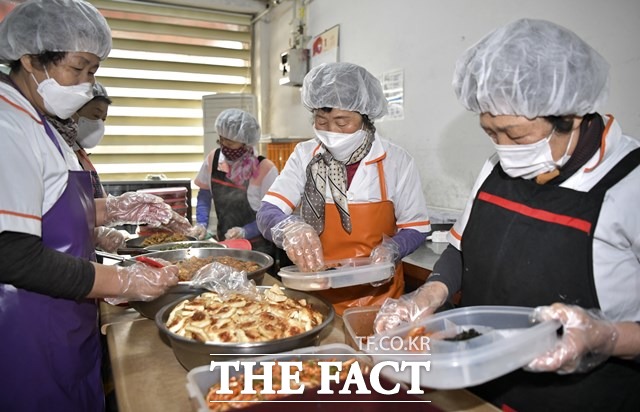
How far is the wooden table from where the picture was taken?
1228 mm

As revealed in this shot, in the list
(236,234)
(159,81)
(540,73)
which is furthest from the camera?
(159,81)

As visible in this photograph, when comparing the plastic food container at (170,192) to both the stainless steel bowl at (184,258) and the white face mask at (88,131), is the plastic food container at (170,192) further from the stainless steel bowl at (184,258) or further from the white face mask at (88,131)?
the stainless steel bowl at (184,258)

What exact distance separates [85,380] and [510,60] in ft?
6.25

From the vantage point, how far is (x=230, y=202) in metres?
4.12

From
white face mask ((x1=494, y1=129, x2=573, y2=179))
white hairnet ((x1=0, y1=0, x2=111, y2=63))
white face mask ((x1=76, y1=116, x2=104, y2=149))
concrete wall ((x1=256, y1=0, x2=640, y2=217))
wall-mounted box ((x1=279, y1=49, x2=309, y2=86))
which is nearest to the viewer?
white face mask ((x1=494, y1=129, x2=573, y2=179))

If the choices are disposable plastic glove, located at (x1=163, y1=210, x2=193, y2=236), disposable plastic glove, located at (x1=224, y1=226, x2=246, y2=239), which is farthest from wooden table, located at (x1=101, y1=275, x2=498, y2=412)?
disposable plastic glove, located at (x1=224, y1=226, x2=246, y2=239)

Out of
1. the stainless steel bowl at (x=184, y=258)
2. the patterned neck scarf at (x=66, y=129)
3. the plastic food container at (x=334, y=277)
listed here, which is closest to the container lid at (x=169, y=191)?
the patterned neck scarf at (x=66, y=129)

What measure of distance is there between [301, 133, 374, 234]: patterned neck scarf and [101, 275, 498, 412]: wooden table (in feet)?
2.20

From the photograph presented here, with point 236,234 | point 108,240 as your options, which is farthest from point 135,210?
point 236,234

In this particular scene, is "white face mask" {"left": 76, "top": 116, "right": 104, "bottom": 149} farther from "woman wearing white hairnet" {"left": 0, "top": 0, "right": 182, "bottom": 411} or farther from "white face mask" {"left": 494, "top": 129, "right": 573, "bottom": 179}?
"white face mask" {"left": 494, "top": 129, "right": 573, "bottom": 179}

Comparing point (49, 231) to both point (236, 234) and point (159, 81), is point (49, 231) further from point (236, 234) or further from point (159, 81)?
point (159, 81)

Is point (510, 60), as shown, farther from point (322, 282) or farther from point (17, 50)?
point (17, 50)

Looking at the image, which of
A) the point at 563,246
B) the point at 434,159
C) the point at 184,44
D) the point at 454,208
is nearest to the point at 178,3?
the point at 184,44

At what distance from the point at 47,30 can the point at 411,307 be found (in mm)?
1661
